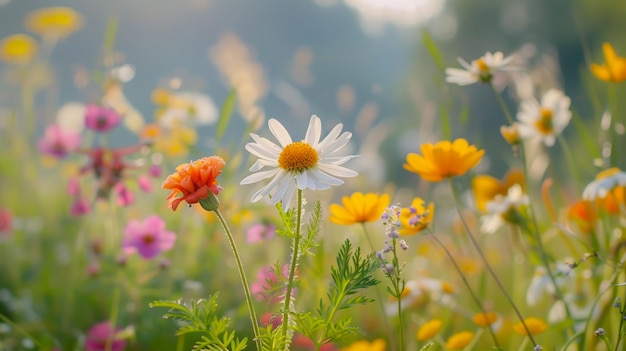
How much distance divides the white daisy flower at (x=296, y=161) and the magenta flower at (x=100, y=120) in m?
0.98

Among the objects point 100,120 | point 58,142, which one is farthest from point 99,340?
point 58,142

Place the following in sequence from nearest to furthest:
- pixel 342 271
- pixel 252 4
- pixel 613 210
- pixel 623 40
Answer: pixel 342 271 → pixel 613 210 → pixel 623 40 → pixel 252 4

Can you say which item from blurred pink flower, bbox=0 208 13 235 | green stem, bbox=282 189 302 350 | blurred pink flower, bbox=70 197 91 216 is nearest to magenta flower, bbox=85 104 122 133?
blurred pink flower, bbox=70 197 91 216

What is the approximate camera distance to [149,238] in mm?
1474

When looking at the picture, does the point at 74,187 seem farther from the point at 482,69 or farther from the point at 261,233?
the point at 482,69

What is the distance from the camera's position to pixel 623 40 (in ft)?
30.0

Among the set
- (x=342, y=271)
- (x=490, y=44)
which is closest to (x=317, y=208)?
(x=342, y=271)

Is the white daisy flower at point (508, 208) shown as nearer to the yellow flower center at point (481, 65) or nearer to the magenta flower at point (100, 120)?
the yellow flower center at point (481, 65)

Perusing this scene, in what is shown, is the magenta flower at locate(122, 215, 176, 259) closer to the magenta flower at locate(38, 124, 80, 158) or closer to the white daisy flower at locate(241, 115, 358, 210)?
the magenta flower at locate(38, 124, 80, 158)

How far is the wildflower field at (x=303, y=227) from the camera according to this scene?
765 mm

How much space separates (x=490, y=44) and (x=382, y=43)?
2264 millimetres

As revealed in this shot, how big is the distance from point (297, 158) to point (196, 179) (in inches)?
4.8

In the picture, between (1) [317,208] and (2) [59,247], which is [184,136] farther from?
(1) [317,208]

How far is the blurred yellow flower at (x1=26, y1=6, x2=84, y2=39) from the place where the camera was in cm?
268
